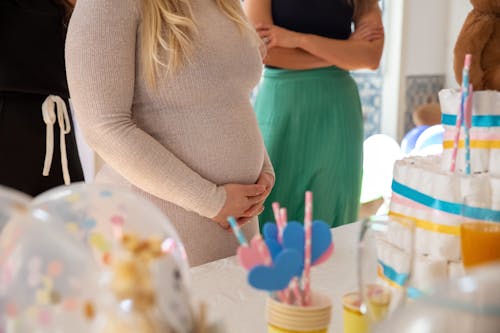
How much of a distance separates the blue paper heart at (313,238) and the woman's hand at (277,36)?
127 centimetres

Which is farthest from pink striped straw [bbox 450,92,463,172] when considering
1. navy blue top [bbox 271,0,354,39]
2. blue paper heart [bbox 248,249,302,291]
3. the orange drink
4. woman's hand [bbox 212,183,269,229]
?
navy blue top [bbox 271,0,354,39]

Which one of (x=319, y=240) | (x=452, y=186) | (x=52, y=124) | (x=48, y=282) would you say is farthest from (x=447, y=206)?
(x=52, y=124)

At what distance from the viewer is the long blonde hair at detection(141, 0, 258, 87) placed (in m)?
1.23

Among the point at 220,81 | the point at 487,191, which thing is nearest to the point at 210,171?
the point at 220,81

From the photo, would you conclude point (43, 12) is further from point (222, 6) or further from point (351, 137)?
point (351, 137)

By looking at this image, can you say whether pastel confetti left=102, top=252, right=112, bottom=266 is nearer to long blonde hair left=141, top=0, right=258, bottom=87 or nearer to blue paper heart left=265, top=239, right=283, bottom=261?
blue paper heart left=265, top=239, right=283, bottom=261

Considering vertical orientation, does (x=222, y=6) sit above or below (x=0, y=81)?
above

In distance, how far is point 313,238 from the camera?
76 centimetres

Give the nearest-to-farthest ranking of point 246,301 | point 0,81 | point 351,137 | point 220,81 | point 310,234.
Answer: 1. point 310,234
2. point 246,301
3. point 220,81
4. point 0,81
5. point 351,137

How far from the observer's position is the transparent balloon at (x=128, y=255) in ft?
1.72

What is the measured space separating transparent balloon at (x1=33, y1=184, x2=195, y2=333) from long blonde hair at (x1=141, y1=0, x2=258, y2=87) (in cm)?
65

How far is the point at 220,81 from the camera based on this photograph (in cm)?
130

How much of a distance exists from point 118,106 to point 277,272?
24.5 inches

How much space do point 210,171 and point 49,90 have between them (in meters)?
0.66
